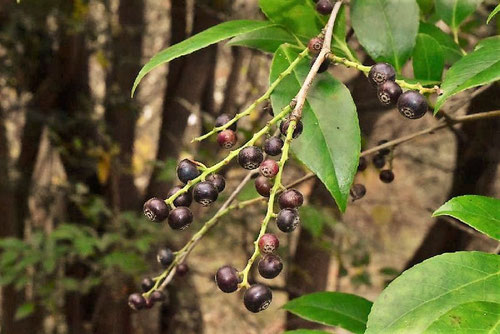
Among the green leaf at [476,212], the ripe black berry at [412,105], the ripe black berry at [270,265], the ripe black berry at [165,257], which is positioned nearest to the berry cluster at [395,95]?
the ripe black berry at [412,105]

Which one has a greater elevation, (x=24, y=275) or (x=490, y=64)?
(x=24, y=275)

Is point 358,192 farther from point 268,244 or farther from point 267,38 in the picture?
point 268,244

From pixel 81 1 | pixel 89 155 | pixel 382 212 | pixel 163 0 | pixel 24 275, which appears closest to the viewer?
pixel 24 275

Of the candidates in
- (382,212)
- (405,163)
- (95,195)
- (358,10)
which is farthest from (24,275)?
(405,163)

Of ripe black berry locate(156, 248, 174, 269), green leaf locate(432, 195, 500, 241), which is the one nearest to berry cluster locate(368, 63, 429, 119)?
green leaf locate(432, 195, 500, 241)

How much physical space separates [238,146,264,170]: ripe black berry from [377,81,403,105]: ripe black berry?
0.51 ft

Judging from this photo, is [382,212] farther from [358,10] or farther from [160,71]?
[358,10]

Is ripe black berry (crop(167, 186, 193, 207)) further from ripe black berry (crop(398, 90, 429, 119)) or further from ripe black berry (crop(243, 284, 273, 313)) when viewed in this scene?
ripe black berry (crop(398, 90, 429, 119))

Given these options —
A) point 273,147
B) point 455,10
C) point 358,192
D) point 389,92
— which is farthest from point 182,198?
point 455,10

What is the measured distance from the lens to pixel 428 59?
1012mm

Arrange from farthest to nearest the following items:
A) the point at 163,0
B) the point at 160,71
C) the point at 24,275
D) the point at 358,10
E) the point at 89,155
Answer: the point at 160,71, the point at 163,0, the point at 89,155, the point at 24,275, the point at 358,10

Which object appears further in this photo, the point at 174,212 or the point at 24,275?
the point at 24,275

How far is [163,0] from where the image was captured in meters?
4.27

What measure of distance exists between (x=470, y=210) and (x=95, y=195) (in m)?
2.91
